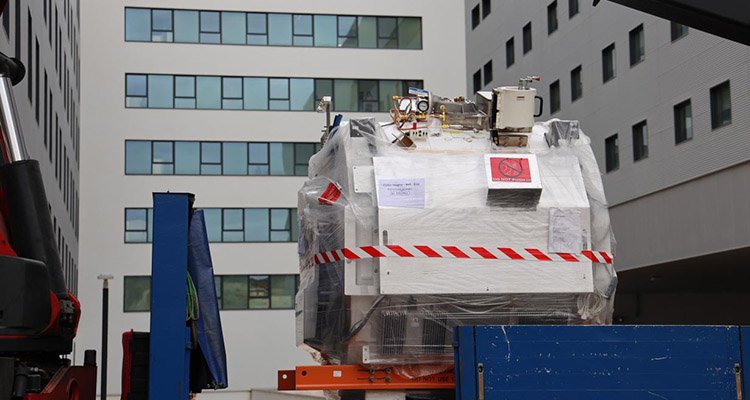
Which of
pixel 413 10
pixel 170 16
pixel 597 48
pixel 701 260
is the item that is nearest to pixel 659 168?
pixel 701 260

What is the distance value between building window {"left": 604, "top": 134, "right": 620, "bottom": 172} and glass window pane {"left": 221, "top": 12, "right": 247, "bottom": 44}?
21072mm

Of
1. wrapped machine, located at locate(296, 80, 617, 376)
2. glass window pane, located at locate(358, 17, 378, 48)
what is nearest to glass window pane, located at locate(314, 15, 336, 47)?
glass window pane, located at locate(358, 17, 378, 48)

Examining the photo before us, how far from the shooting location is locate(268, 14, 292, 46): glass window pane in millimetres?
54344

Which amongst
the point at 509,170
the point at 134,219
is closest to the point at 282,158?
the point at 134,219

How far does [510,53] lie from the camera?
4981 centimetres

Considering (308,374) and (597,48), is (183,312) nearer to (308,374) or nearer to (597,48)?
(308,374)

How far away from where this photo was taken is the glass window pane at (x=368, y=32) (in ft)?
181

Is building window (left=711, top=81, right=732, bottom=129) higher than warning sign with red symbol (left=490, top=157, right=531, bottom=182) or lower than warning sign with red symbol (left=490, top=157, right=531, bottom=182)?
higher

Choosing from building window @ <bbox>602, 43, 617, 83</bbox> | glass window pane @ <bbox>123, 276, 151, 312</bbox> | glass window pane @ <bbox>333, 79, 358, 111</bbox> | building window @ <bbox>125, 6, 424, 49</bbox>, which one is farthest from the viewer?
glass window pane @ <bbox>333, 79, 358, 111</bbox>

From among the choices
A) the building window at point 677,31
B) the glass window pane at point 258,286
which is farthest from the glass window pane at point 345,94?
the building window at point 677,31

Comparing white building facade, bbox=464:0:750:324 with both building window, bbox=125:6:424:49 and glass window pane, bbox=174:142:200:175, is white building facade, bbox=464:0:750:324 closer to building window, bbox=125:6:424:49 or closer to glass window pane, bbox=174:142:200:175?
building window, bbox=125:6:424:49

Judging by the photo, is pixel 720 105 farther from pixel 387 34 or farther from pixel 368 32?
pixel 368 32

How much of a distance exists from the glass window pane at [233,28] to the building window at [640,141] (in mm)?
→ 22981

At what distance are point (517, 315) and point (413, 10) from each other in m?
48.2
